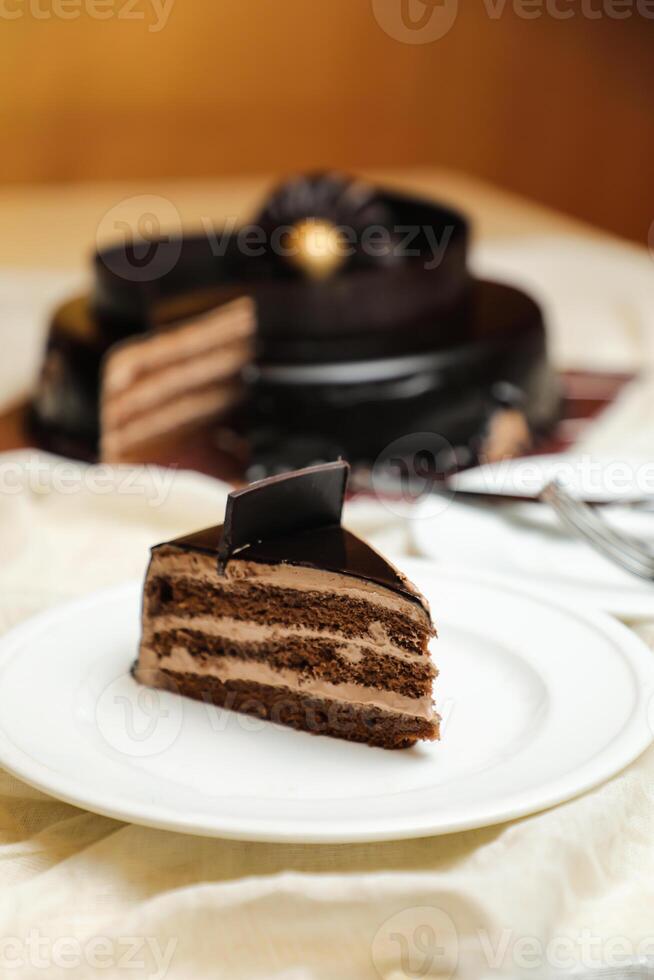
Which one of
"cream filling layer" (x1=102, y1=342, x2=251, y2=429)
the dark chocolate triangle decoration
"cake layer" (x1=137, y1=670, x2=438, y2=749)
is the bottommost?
"cream filling layer" (x1=102, y1=342, x2=251, y2=429)

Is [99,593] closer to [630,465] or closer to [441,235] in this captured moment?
[630,465]

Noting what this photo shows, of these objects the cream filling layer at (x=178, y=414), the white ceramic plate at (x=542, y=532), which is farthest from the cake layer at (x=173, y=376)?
the white ceramic plate at (x=542, y=532)

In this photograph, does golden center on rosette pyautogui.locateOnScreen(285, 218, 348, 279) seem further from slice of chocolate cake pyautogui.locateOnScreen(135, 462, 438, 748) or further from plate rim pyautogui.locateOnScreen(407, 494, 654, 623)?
slice of chocolate cake pyautogui.locateOnScreen(135, 462, 438, 748)

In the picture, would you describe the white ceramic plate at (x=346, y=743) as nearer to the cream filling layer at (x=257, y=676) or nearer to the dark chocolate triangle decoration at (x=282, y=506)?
the cream filling layer at (x=257, y=676)

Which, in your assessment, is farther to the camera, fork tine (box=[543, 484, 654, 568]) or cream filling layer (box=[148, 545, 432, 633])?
fork tine (box=[543, 484, 654, 568])

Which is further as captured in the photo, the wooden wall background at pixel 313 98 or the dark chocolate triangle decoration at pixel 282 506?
the wooden wall background at pixel 313 98

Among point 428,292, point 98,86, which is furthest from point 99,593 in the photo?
point 98,86

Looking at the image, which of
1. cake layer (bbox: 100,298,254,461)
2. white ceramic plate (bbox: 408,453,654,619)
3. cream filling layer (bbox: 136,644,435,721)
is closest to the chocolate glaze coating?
cream filling layer (bbox: 136,644,435,721)

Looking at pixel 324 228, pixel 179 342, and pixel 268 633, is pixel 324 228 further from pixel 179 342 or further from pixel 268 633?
pixel 268 633

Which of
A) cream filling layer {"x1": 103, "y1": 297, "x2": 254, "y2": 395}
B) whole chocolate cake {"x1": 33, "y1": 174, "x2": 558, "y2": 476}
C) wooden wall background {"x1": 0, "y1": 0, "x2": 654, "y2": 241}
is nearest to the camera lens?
whole chocolate cake {"x1": 33, "y1": 174, "x2": 558, "y2": 476}
